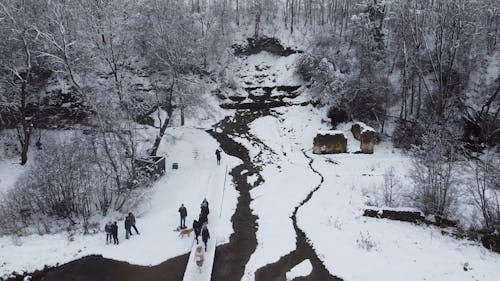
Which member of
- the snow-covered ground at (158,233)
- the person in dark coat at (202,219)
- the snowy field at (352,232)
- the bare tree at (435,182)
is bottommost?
the snow-covered ground at (158,233)

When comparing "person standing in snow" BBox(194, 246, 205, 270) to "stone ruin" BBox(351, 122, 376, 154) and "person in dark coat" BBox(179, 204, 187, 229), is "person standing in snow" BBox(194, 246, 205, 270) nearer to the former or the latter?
"person in dark coat" BBox(179, 204, 187, 229)

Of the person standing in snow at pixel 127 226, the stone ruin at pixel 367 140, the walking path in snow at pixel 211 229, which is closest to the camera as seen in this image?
the walking path in snow at pixel 211 229

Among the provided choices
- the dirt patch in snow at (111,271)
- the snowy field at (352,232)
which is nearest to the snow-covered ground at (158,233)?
the dirt patch in snow at (111,271)

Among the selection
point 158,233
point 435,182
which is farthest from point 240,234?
point 435,182

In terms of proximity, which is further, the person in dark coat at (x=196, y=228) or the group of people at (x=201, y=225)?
the person in dark coat at (x=196, y=228)

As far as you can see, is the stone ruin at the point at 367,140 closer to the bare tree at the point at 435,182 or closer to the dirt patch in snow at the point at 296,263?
the bare tree at the point at 435,182

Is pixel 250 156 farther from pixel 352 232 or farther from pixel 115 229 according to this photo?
pixel 115 229

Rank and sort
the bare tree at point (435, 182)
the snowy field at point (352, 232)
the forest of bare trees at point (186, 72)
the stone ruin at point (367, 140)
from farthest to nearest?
the stone ruin at point (367, 140) → the forest of bare trees at point (186, 72) → the bare tree at point (435, 182) → the snowy field at point (352, 232)

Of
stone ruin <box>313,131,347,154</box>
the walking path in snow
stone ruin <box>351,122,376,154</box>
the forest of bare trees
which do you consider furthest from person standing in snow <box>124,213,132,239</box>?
stone ruin <box>351,122,376,154</box>
